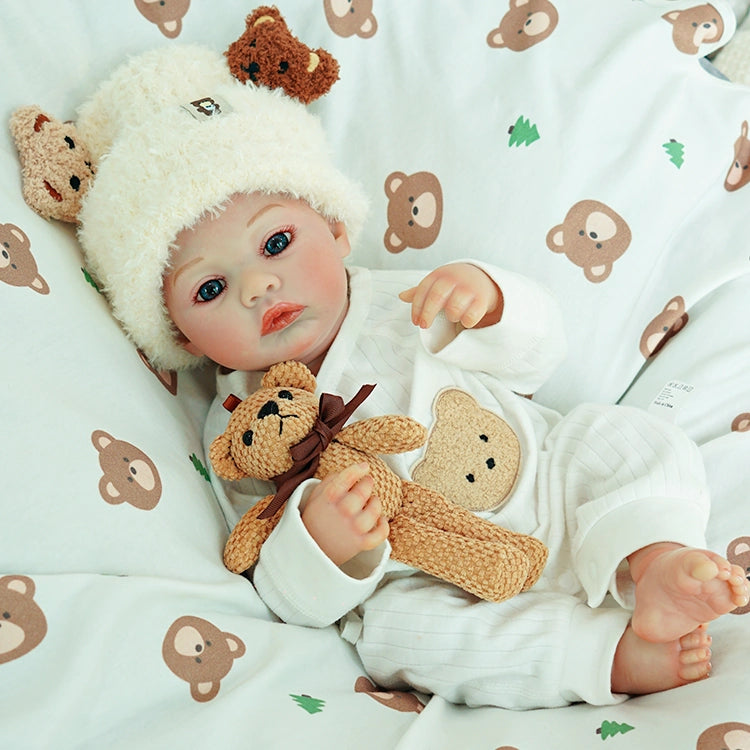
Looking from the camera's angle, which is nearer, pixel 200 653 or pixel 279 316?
pixel 200 653

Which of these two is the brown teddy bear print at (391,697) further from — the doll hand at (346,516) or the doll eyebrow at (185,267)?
the doll eyebrow at (185,267)

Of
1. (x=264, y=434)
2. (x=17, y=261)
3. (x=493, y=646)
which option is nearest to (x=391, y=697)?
(x=493, y=646)

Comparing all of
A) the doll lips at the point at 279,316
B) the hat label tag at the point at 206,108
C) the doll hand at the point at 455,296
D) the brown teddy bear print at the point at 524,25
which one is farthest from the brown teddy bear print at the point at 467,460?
the brown teddy bear print at the point at 524,25

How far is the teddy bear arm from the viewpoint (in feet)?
3.04

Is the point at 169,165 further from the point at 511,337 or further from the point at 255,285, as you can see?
the point at 511,337

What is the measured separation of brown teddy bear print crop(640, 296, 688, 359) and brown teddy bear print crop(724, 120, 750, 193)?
21 cm

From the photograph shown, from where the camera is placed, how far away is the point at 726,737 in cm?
76

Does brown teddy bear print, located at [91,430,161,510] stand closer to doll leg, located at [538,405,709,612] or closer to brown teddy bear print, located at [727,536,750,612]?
doll leg, located at [538,405,709,612]

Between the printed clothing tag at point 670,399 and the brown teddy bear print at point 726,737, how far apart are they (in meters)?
0.50

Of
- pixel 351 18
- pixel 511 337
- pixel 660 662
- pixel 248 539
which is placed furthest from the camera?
pixel 351 18

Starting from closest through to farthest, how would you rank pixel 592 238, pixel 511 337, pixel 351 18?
pixel 511 337 < pixel 592 238 < pixel 351 18

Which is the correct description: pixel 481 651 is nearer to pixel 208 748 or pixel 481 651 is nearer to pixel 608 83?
pixel 208 748

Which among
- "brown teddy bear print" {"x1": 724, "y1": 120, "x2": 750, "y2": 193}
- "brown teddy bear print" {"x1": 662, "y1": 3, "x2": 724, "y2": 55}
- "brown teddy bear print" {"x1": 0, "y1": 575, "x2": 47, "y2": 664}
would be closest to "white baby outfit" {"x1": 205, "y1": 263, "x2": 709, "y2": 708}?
"brown teddy bear print" {"x1": 0, "y1": 575, "x2": 47, "y2": 664}

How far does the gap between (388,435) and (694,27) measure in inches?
35.7
